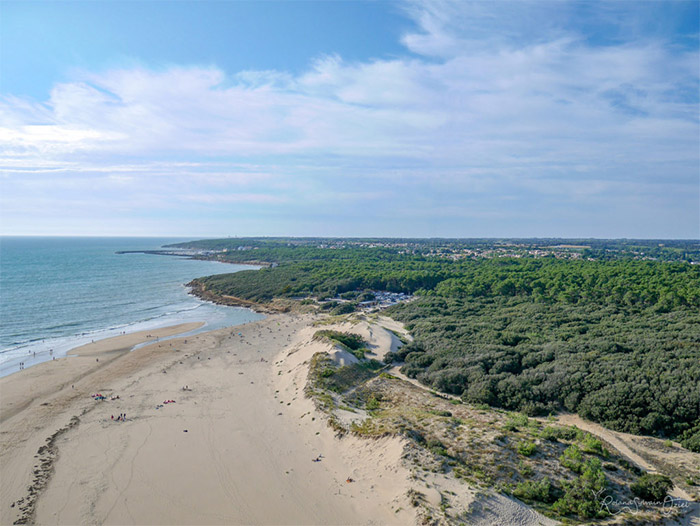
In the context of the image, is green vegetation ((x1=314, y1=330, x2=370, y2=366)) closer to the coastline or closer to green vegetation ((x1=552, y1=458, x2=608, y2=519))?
green vegetation ((x1=552, y1=458, x2=608, y2=519))

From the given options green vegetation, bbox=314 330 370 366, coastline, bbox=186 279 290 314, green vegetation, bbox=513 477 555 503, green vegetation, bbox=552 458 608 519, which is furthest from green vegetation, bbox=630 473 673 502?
coastline, bbox=186 279 290 314

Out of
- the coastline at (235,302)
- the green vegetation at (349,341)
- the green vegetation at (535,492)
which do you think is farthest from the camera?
the coastline at (235,302)

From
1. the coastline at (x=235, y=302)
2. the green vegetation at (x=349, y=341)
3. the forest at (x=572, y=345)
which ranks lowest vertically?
the coastline at (x=235, y=302)

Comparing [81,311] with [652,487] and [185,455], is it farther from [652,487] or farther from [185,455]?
[652,487]

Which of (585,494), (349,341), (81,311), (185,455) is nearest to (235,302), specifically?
(81,311)

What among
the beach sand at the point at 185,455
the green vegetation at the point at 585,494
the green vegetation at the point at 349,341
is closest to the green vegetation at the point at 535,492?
the green vegetation at the point at 585,494

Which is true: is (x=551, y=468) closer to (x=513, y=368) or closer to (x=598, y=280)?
(x=513, y=368)

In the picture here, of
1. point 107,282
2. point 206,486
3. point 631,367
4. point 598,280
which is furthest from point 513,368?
point 107,282

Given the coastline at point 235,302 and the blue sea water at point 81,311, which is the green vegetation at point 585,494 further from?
the coastline at point 235,302
